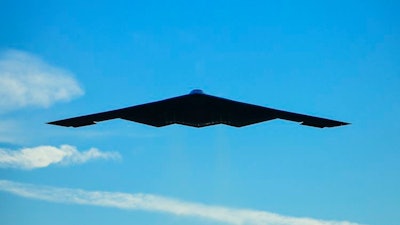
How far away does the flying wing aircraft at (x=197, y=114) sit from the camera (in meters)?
81.4

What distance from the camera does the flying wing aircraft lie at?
3206 inches

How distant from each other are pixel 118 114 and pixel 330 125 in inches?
1090

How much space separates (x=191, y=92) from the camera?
7956 cm

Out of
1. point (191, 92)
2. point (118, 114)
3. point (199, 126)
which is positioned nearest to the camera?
point (191, 92)

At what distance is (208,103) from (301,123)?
15.3 m

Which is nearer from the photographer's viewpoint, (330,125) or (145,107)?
(145,107)

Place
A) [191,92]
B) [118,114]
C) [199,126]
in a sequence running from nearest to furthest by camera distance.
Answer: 1. [191,92]
2. [118,114]
3. [199,126]

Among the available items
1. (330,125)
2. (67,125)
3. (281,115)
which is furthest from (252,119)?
(67,125)

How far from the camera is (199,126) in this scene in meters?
92.7

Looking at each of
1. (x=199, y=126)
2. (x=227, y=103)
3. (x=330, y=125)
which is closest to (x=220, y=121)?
(x=199, y=126)

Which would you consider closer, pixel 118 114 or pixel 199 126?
pixel 118 114

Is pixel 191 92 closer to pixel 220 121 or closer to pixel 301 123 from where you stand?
pixel 220 121

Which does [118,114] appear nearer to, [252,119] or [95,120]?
[95,120]

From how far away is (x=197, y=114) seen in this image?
8656 centimetres
